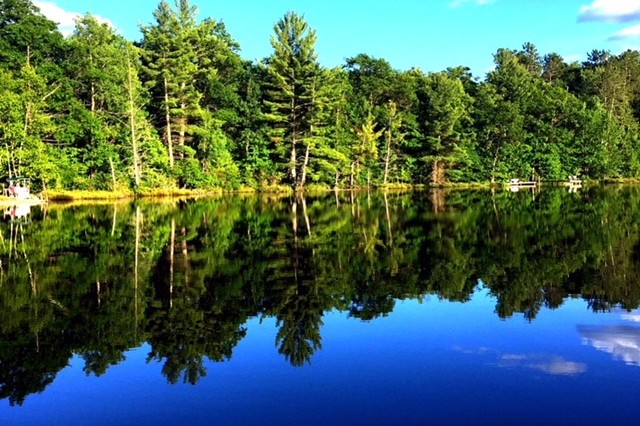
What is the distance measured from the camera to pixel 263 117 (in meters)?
58.5

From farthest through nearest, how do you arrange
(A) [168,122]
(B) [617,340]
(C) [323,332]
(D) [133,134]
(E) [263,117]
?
1. (E) [263,117]
2. (A) [168,122]
3. (D) [133,134]
4. (C) [323,332]
5. (B) [617,340]

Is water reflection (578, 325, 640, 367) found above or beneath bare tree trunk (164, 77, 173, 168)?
beneath

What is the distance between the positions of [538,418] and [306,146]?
5453cm

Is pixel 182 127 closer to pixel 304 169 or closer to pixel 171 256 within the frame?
pixel 304 169

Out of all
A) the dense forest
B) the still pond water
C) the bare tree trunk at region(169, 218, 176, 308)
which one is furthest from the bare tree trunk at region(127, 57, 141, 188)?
the still pond water

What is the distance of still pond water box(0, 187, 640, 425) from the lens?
21.0 ft

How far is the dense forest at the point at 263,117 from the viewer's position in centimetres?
4722

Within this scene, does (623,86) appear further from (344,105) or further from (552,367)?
(552,367)

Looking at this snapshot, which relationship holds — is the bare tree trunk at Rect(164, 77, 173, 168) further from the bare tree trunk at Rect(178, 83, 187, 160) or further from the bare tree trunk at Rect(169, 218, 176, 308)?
the bare tree trunk at Rect(169, 218, 176, 308)

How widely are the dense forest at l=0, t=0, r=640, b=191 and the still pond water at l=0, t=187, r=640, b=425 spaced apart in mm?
31525

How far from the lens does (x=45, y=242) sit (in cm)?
1947

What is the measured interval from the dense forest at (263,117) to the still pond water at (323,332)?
3153 cm

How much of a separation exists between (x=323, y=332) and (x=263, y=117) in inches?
2002

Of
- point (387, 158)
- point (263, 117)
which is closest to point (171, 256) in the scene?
point (263, 117)
